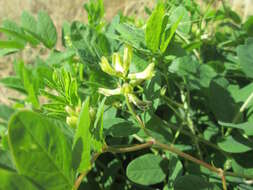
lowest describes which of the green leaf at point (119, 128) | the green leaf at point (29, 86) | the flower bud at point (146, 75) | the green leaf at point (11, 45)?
the green leaf at point (119, 128)

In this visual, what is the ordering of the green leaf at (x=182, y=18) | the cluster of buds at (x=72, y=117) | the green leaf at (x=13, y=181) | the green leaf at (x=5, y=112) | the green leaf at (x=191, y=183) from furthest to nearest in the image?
1. the green leaf at (x=5, y=112)
2. the green leaf at (x=182, y=18)
3. the green leaf at (x=191, y=183)
4. the cluster of buds at (x=72, y=117)
5. the green leaf at (x=13, y=181)

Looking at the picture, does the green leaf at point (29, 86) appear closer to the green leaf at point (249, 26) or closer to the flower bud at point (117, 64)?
the flower bud at point (117, 64)

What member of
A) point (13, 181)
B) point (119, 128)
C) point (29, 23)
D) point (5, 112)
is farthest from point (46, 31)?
point (13, 181)

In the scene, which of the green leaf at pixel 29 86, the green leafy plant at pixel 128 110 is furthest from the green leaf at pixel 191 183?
the green leaf at pixel 29 86

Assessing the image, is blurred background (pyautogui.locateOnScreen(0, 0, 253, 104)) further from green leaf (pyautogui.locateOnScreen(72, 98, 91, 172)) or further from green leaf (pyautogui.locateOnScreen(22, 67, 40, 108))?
green leaf (pyautogui.locateOnScreen(72, 98, 91, 172))

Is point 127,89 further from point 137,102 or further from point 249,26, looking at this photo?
point 249,26

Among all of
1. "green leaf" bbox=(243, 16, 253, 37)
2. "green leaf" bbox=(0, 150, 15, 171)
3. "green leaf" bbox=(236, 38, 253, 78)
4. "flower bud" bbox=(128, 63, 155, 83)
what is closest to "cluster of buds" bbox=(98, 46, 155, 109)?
"flower bud" bbox=(128, 63, 155, 83)
